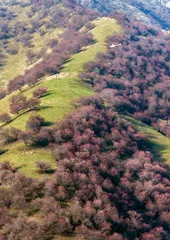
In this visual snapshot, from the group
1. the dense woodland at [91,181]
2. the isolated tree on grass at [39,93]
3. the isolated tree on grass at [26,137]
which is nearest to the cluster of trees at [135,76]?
the dense woodland at [91,181]

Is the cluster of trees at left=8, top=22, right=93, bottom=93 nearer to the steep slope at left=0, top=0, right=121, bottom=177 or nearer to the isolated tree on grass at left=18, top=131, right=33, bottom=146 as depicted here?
the steep slope at left=0, top=0, right=121, bottom=177

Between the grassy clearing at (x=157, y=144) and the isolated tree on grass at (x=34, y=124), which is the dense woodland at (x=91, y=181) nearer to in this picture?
the isolated tree on grass at (x=34, y=124)

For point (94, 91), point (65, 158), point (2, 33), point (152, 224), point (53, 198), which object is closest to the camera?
point (53, 198)

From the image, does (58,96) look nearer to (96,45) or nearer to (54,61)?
(54,61)

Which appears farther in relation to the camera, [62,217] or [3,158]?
[3,158]

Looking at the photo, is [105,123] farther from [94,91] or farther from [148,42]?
[148,42]

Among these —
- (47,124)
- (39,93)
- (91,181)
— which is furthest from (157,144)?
(91,181)

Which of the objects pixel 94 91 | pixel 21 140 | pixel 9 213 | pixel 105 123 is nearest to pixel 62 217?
pixel 9 213

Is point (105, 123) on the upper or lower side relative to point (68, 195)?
lower
